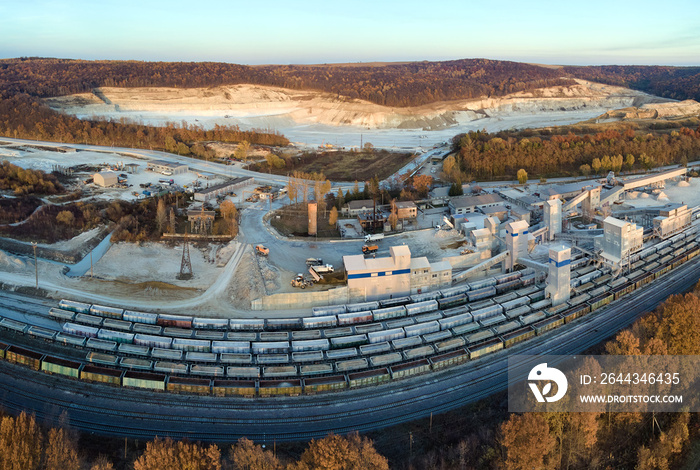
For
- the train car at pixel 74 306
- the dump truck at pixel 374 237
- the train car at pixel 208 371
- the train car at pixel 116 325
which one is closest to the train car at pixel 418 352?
the train car at pixel 208 371

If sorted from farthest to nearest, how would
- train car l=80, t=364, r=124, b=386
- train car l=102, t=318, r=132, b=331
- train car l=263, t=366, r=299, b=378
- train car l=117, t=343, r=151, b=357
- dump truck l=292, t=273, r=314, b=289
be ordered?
dump truck l=292, t=273, r=314, b=289 → train car l=102, t=318, r=132, b=331 → train car l=117, t=343, r=151, b=357 → train car l=263, t=366, r=299, b=378 → train car l=80, t=364, r=124, b=386

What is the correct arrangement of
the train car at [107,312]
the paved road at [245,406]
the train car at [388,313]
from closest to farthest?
1. the paved road at [245,406]
2. the train car at [107,312]
3. the train car at [388,313]

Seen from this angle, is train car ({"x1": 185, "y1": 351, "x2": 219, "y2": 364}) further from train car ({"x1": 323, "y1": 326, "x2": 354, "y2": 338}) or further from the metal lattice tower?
the metal lattice tower

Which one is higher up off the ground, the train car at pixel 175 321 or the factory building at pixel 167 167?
the factory building at pixel 167 167

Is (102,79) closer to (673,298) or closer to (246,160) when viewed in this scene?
Result: (246,160)

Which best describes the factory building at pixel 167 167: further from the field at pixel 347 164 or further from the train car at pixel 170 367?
the train car at pixel 170 367

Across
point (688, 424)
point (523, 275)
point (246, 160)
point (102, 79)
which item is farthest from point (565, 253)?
point (102, 79)

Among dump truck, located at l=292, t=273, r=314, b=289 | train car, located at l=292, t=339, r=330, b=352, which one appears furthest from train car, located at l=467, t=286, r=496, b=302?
train car, located at l=292, t=339, r=330, b=352
